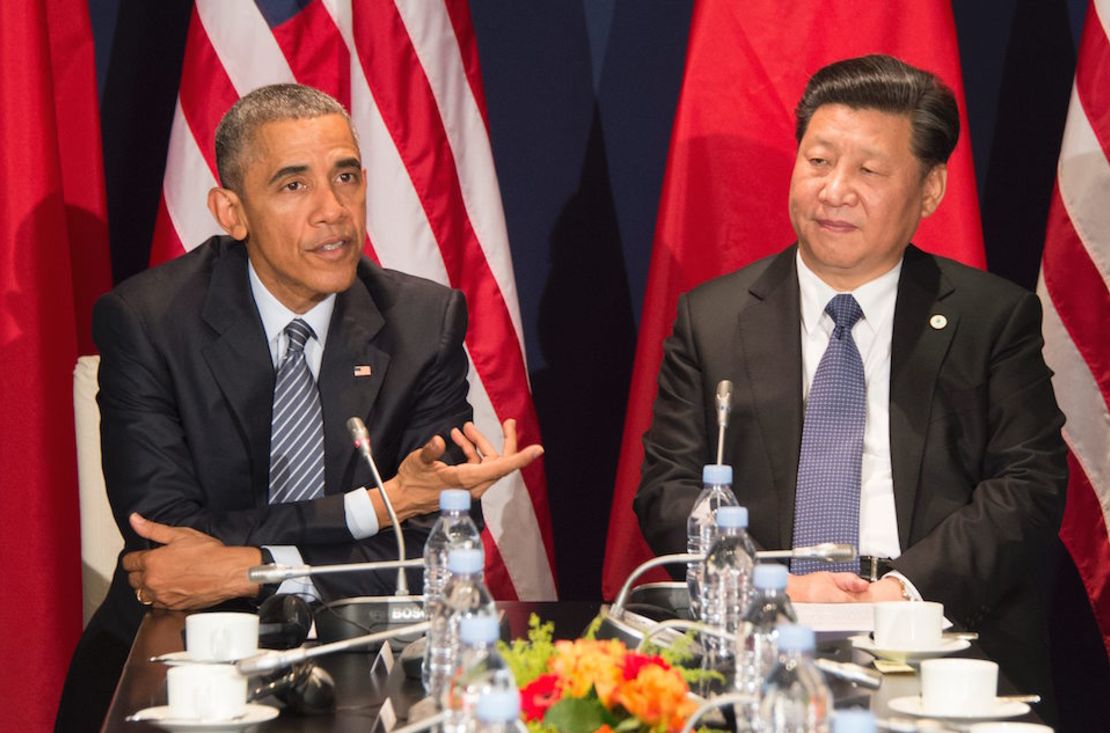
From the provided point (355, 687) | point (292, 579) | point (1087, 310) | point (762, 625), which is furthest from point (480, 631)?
point (1087, 310)

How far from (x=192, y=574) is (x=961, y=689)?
4.82 ft

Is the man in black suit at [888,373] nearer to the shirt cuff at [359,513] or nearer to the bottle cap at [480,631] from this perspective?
the shirt cuff at [359,513]

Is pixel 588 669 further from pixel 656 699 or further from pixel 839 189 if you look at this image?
pixel 839 189

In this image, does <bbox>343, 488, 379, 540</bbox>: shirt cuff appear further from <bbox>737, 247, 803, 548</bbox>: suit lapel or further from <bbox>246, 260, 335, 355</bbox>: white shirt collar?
<bbox>737, 247, 803, 548</bbox>: suit lapel

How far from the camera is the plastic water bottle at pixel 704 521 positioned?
2.49m


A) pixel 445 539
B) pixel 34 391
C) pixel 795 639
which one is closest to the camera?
pixel 795 639

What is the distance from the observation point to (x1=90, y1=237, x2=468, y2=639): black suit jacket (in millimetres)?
3135

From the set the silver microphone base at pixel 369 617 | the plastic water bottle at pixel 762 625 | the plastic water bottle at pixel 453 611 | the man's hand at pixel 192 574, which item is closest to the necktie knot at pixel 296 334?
the man's hand at pixel 192 574

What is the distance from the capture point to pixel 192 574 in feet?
9.37

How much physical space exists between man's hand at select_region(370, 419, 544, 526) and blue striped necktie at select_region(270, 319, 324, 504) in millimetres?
216

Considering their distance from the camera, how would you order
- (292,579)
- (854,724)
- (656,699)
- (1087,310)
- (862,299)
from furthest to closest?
(1087,310) < (862,299) < (292,579) < (656,699) < (854,724)

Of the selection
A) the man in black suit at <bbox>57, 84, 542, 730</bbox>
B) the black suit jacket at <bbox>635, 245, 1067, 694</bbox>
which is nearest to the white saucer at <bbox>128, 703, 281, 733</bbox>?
the man in black suit at <bbox>57, 84, 542, 730</bbox>

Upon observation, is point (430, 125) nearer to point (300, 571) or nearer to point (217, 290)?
point (217, 290)

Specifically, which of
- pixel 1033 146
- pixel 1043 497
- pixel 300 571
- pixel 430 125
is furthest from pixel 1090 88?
pixel 300 571
